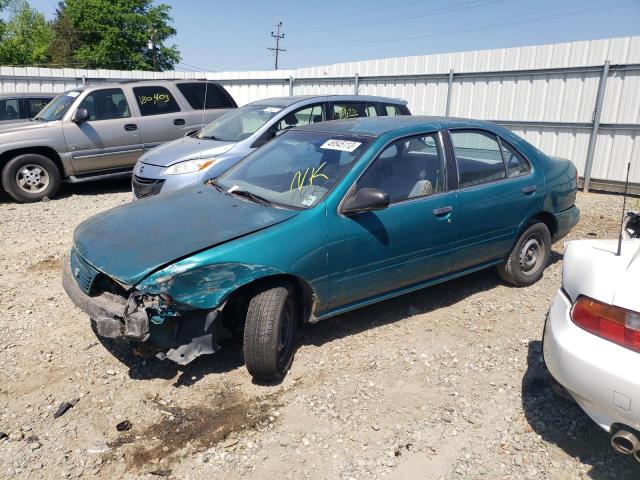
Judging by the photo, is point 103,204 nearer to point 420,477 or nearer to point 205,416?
point 205,416

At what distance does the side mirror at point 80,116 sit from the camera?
873cm

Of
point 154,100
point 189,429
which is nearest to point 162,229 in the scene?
point 189,429

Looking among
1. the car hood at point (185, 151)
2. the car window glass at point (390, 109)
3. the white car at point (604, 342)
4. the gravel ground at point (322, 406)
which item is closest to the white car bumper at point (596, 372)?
the white car at point (604, 342)

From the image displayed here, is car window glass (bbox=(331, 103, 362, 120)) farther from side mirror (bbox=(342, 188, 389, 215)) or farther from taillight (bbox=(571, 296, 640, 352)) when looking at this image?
taillight (bbox=(571, 296, 640, 352))

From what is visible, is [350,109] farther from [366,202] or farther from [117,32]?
[117,32]

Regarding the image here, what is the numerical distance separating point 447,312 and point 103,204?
6463mm

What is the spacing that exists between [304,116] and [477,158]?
3.17 metres

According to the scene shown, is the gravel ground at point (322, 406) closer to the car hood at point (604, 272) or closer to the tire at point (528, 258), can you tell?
the tire at point (528, 258)

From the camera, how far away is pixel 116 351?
3.80m

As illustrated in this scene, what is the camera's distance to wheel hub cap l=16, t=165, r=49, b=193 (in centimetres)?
867

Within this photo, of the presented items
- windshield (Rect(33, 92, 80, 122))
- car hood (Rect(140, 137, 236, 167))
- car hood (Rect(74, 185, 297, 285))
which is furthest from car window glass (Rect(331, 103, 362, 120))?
windshield (Rect(33, 92, 80, 122))

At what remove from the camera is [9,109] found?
10398mm

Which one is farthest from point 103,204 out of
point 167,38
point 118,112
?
point 167,38

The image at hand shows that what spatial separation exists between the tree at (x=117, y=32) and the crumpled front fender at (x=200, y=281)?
154 feet
